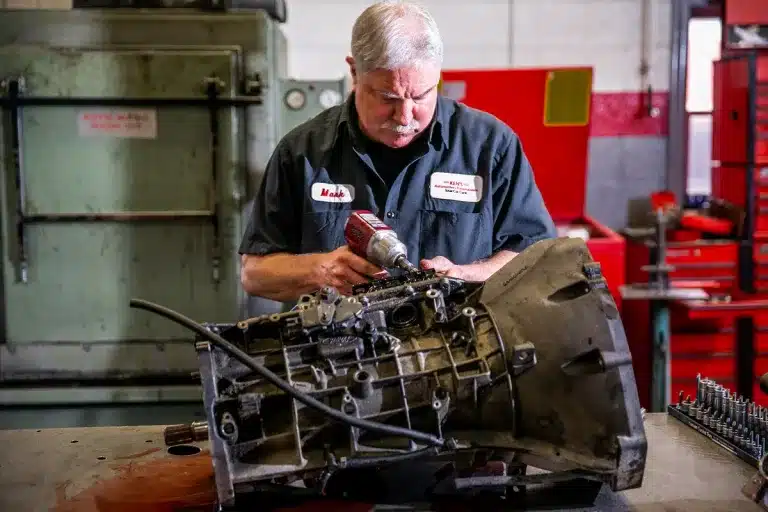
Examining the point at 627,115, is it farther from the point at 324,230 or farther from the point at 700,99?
the point at 324,230

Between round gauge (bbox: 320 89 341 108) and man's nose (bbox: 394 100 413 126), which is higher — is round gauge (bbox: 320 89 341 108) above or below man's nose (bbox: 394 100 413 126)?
above

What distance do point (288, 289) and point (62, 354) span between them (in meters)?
1.35

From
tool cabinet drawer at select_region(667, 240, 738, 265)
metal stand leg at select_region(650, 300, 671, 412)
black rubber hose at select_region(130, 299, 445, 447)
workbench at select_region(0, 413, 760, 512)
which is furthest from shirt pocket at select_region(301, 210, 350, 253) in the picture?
tool cabinet drawer at select_region(667, 240, 738, 265)

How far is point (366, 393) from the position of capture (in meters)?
1.17

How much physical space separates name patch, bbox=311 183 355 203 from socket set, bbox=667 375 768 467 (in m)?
0.80

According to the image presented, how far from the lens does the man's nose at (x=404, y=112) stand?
1.59 meters

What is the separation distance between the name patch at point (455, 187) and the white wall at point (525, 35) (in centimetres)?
223

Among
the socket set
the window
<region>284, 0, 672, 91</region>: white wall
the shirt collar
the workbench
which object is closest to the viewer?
the workbench

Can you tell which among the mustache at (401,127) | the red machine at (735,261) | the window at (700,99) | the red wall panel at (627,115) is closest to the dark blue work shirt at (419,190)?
the mustache at (401,127)

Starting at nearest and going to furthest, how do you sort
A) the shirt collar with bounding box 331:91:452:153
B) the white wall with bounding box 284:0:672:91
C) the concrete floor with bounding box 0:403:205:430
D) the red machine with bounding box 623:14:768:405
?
1. the shirt collar with bounding box 331:91:452:153
2. the concrete floor with bounding box 0:403:205:430
3. the red machine with bounding box 623:14:768:405
4. the white wall with bounding box 284:0:672:91

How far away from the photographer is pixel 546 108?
3.39m

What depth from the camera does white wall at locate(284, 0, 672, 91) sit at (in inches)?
152

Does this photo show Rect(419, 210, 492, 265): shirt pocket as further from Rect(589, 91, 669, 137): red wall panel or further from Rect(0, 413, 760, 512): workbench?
Rect(589, 91, 669, 137): red wall panel

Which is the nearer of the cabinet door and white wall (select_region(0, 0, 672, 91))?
the cabinet door
